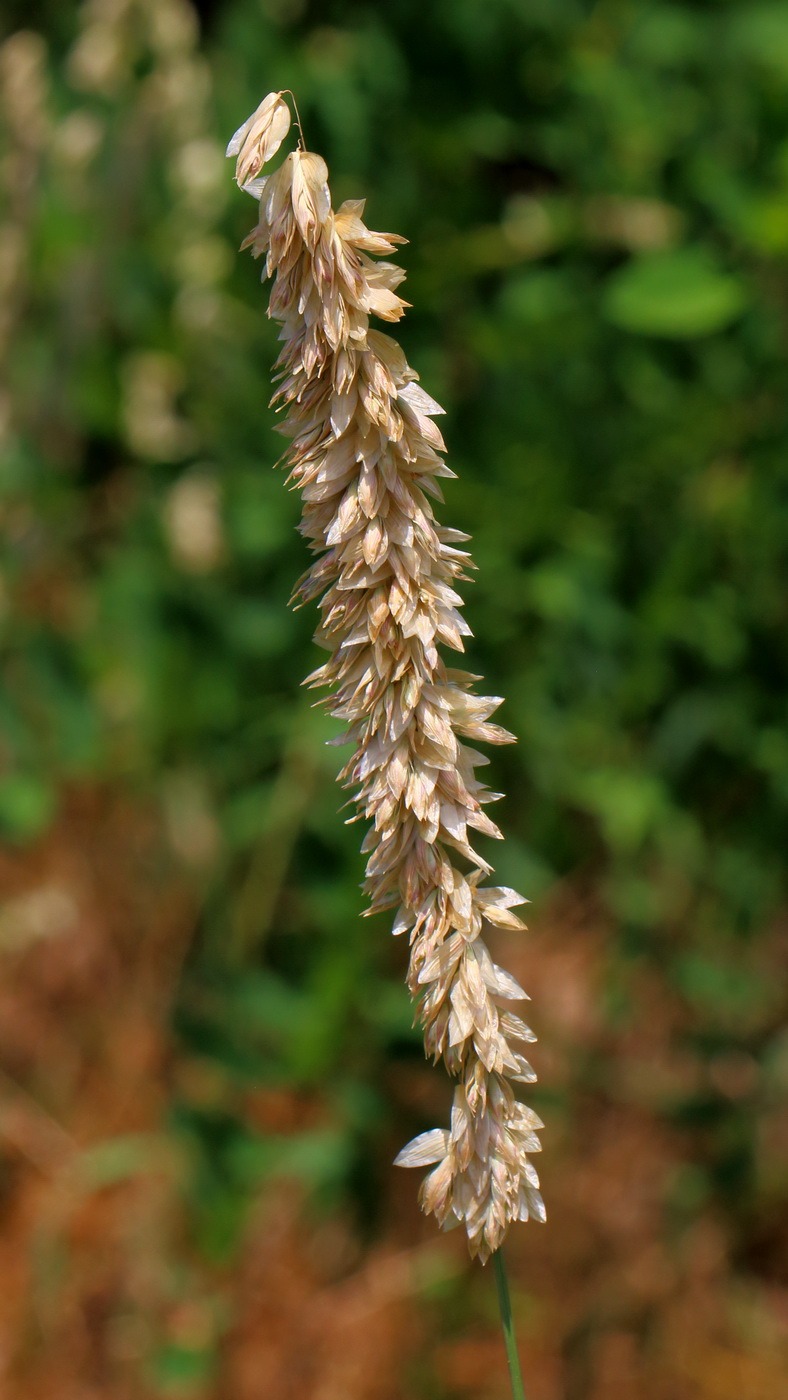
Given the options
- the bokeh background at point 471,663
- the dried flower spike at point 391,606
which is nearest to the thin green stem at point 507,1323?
the dried flower spike at point 391,606

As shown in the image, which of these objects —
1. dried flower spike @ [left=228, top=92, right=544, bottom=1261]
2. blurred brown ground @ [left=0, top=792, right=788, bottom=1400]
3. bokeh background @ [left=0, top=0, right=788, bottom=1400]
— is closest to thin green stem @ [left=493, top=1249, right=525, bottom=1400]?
dried flower spike @ [left=228, top=92, right=544, bottom=1261]

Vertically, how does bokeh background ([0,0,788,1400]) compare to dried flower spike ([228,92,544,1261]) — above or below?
below

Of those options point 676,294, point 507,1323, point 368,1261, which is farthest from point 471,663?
point 507,1323

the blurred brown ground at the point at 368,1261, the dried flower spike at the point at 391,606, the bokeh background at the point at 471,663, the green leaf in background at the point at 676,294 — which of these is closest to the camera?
the dried flower spike at the point at 391,606

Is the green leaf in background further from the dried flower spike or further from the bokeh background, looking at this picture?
the dried flower spike

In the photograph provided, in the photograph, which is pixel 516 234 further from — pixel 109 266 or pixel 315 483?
pixel 315 483

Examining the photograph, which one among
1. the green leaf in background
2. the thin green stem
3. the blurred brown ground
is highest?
the green leaf in background

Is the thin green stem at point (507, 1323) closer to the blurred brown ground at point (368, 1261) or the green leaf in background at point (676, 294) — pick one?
the green leaf in background at point (676, 294)

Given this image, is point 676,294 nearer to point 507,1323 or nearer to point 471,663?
point 471,663
